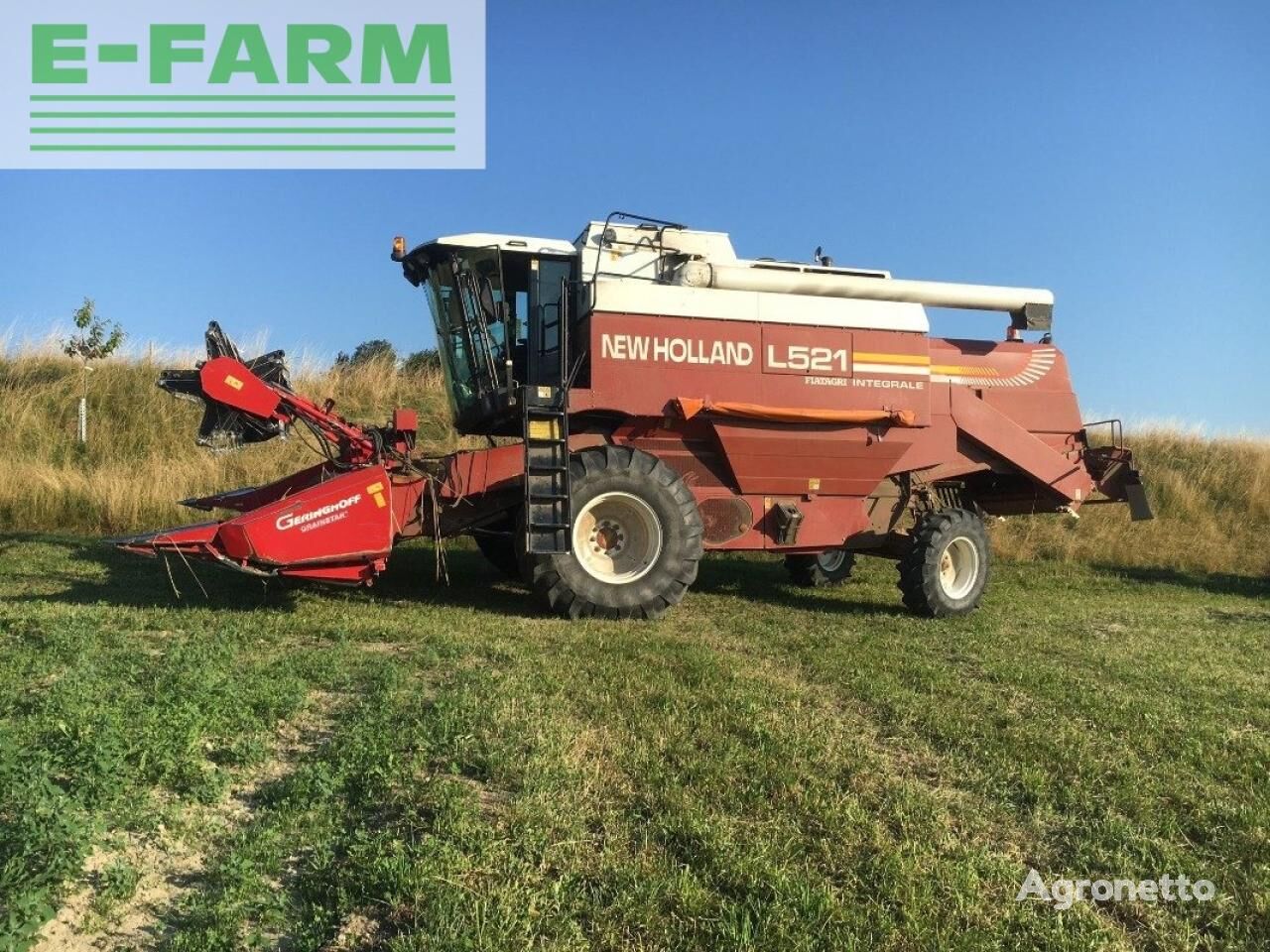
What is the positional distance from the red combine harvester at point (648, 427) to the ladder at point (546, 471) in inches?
0.7

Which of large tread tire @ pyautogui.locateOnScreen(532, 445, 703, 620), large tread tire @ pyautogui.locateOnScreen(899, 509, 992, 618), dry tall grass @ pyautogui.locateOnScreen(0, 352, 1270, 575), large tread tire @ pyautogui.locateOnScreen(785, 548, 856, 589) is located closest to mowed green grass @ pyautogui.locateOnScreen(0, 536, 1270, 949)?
large tread tire @ pyautogui.locateOnScreen(532, 445, 703, 620)

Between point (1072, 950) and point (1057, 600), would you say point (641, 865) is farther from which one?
point (1057, 600)

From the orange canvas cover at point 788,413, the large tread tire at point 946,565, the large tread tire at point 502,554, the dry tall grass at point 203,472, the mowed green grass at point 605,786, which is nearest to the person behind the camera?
the mowed green grass at point 605,786

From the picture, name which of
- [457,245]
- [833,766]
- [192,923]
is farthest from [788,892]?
[457,245]

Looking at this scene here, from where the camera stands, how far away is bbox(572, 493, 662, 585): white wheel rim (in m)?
7.73

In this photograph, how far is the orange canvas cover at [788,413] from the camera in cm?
820

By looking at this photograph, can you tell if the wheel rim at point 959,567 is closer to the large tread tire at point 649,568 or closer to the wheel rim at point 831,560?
the wheel rim at point 831,560

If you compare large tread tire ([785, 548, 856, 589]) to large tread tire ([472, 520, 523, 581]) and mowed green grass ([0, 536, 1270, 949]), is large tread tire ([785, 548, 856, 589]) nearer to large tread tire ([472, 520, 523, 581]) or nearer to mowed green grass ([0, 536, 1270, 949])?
large tread tire ([472, 520, 523, 581])

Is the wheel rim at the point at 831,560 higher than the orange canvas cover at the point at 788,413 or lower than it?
lower

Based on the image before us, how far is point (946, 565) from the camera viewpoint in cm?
909

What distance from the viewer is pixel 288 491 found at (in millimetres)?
8195

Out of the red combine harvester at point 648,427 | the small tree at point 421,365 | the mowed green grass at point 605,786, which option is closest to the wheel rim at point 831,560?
the red combine harvester at point 648,427

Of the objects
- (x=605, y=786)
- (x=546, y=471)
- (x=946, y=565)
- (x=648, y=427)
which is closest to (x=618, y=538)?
(x=546, y=471)

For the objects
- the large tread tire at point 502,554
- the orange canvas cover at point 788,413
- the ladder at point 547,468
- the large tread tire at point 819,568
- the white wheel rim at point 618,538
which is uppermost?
the orange canvas cover at point 788,413
